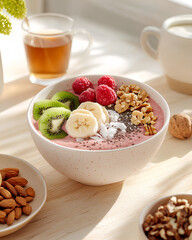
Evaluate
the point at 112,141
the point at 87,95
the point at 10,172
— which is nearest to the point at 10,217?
the point at 10,172

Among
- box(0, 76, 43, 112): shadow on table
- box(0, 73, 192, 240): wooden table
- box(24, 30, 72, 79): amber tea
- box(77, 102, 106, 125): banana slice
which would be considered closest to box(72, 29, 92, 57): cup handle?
box(24, 30, 72, 79): amber tea

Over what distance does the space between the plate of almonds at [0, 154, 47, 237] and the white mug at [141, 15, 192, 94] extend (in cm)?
60

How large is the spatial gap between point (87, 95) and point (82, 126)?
15 cm

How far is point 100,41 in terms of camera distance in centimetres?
168

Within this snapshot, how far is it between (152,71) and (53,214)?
2.55 feet

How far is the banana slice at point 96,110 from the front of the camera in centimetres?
89

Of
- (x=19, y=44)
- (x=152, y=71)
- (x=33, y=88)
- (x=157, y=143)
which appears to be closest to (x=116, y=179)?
(x=157, y=143)

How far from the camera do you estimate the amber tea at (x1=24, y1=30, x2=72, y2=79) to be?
4.23 feet

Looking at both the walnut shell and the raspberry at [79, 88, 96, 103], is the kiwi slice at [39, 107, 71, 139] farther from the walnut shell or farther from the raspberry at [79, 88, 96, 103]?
the walnut shell

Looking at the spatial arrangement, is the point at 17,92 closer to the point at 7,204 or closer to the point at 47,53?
the point at 47,53

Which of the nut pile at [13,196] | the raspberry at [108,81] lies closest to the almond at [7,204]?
the nut pile at [13,196]

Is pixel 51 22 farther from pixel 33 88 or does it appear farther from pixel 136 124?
pixel 136 124

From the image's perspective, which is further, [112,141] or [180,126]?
[180,126]

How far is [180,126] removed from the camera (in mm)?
1062
